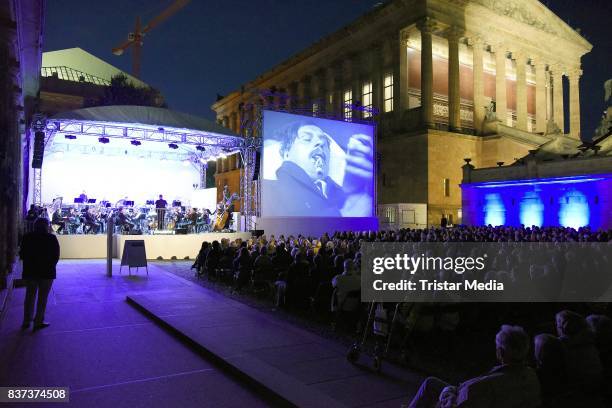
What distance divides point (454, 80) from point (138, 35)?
85.2 meters

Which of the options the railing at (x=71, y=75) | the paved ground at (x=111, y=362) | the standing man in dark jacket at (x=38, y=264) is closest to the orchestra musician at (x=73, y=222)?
the paved ground at (x=111, y=362)

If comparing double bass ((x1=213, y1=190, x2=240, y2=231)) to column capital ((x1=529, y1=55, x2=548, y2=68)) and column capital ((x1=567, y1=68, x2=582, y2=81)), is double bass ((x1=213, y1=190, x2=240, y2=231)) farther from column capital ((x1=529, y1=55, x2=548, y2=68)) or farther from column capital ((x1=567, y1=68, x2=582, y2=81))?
column capital ((x1=567, y1=68, x2=582, y2=81))

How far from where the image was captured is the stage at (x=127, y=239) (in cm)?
1700

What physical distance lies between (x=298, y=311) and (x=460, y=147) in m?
28.3

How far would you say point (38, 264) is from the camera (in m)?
6.46

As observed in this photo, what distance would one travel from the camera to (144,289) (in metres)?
10.2

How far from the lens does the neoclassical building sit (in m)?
32.2

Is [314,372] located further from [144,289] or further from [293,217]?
[293,217]

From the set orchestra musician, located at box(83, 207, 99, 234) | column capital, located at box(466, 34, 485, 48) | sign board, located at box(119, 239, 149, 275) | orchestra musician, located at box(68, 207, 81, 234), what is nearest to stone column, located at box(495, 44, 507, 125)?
column capital, located at box(466, 34, 485, 48)

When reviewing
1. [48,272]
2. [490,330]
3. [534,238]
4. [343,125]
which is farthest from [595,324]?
[343,125]

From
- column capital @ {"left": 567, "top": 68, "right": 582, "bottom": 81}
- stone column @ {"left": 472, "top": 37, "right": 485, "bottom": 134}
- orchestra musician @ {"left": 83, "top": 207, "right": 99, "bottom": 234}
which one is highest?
column capital @ {"left": 567, "top": 68, "right": 582, "bottom": 81}

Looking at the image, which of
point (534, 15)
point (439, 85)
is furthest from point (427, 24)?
point (534, 15)

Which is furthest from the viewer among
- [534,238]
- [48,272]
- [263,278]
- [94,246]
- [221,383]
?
[94,246]

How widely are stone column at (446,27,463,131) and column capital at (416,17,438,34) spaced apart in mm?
2105
